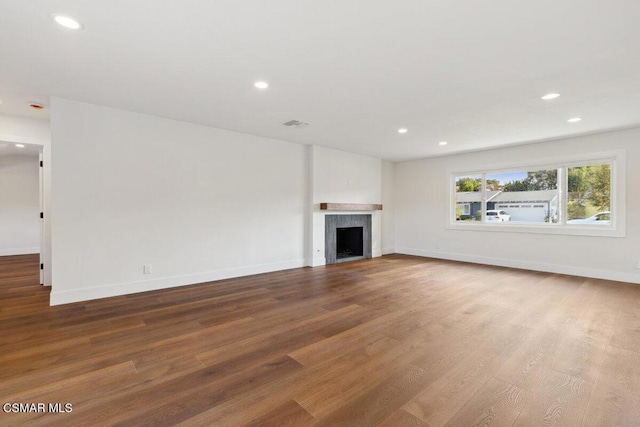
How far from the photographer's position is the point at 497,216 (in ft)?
20.0

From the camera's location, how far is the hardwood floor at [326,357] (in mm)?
1620

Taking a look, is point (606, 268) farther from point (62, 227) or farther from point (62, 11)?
point (62, 227)

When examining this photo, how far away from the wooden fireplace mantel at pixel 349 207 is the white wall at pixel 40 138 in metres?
4.36

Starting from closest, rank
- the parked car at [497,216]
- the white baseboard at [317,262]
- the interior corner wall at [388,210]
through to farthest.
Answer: the white baseboard at [317,262], the parked car at [497,216], the interior corner wall at [388,210]

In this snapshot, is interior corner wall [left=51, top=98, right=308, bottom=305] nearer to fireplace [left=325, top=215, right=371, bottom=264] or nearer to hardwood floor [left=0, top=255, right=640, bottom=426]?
hardwood floor [left=0, top=255, right=640, bottom=426]

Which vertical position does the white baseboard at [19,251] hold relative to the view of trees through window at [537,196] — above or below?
below

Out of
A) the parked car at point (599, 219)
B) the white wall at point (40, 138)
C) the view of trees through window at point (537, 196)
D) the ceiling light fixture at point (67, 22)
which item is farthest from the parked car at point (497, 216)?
the white wall at point (40, 138)

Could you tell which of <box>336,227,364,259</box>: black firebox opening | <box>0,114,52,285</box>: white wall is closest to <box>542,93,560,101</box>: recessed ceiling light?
<box>336,227,364,259</box>: black firebox opening

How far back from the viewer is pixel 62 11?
1.88 meters

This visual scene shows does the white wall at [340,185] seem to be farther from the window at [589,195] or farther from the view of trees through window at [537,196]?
the window at [589,195]

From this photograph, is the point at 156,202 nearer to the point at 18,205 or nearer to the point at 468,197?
the point at 18,205

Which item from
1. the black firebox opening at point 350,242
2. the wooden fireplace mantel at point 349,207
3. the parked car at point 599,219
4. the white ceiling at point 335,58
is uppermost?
the white ceiling at point 335,58

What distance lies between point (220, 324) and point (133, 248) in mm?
1951

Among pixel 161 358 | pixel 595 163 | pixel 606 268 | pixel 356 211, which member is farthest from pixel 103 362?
pixel 595 163
